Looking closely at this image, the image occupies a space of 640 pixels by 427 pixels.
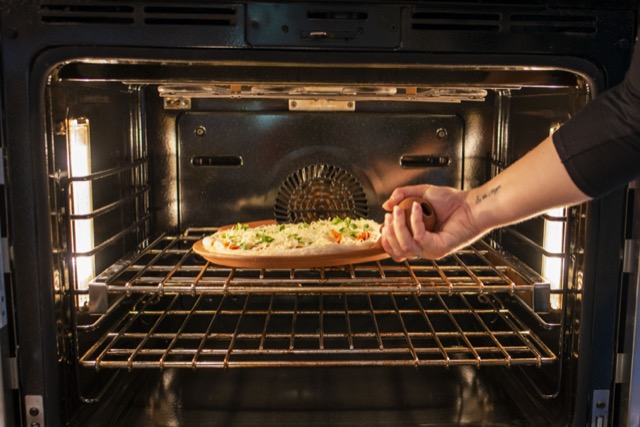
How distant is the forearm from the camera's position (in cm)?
102

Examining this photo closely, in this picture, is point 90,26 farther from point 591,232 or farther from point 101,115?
point 591,232

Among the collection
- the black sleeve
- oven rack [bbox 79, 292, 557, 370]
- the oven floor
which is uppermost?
the black sleeve

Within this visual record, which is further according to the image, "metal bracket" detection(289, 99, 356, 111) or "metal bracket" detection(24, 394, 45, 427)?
"metal bracket" detection(289, 99, 356, 111)

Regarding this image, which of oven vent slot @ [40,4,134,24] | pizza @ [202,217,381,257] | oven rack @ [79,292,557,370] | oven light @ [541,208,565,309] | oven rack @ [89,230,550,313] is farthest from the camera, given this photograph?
oven rack @ [79,292,557,370]

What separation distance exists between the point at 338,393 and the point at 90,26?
1006 millimetres

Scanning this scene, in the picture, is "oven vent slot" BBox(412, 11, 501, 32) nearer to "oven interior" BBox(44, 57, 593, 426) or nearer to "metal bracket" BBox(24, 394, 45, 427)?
"oven interior" BBox(44, 57, 593, 426)

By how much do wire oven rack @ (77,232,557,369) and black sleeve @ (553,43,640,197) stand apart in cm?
43

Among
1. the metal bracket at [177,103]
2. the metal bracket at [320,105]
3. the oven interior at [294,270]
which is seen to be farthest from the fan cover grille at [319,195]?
the metal bracket at [177,103]

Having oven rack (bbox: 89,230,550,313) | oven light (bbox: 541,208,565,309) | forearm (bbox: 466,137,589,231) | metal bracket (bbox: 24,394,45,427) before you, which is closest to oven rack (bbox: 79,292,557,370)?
oven rack (bbox: 89,230,550,313)

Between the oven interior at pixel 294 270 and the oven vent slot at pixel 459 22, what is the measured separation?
80 millimetres

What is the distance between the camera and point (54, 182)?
47.0 inches

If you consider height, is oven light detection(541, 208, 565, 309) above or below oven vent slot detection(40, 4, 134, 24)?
below

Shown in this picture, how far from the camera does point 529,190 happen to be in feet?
3.47

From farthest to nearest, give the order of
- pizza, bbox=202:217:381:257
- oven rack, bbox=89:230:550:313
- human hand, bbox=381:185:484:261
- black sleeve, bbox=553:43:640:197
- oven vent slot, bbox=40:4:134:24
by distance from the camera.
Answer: pizza, bbox=202:217:381:257, oven rack, bbox=89:230:550:313, human hand, bbox=381:185:484:261, oven vent slot, bbox=40:4:134:24, black sleeve, bbox=553:43:640:197
